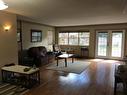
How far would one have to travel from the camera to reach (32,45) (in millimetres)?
7359

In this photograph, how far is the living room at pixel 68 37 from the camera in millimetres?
3545

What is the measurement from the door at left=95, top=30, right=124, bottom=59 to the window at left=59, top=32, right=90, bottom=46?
3.03 ft

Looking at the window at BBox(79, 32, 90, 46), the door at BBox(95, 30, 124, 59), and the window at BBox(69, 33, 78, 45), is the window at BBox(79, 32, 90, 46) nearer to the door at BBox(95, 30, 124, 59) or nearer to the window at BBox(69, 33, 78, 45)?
the window at BBox(69, 33, 78, 45)

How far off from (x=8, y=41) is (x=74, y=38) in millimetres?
5873

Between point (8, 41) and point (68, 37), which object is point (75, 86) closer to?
point (8, 41)

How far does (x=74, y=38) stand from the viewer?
9422 mm

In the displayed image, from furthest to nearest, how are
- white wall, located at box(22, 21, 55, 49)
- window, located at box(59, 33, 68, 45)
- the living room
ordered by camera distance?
window, located at box(59, 33, 68, 45)
white wall, located at box(22, 21, 55, 49)
the living room

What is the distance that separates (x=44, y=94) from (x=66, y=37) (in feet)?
22.7

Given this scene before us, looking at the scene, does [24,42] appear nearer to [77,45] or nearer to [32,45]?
[32,45]

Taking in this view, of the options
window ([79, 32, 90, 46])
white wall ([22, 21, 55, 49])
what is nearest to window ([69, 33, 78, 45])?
window ([79, 32, 90, 46])

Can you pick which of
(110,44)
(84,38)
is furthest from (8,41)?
(110,44)

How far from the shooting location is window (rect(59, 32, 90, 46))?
354 inches

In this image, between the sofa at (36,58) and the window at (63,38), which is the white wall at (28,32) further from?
the window at (63,38)

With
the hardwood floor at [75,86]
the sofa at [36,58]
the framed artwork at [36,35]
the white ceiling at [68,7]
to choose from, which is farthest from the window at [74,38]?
the hardwood floor at [75,86]
